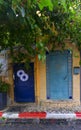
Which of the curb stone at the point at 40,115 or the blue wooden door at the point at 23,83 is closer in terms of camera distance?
the curb stone at the point at 40,115

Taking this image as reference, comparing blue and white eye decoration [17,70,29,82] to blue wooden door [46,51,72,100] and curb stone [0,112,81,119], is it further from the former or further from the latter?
curb stone [0,112,81,119]

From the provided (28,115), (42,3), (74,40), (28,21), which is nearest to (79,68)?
(74,40)

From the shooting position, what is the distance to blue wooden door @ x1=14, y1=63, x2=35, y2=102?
37.7 feet

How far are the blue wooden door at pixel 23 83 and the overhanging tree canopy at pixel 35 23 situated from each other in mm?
1039

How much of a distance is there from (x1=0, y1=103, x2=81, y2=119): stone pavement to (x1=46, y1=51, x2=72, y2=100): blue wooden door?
0.80m

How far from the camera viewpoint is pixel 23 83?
1152cm

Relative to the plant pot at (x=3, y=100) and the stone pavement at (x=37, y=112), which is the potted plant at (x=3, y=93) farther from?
the stone pavement at (x=37, y=112)

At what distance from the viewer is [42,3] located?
8.94 ft

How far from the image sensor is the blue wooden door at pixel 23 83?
11484mm

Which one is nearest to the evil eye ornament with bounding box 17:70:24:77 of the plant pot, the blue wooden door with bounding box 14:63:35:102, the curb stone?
the blue wooden door with bounding box 14:63:35:102

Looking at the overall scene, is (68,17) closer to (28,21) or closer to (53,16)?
(53,16)

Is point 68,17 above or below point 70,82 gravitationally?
above

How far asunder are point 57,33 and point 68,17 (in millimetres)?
949

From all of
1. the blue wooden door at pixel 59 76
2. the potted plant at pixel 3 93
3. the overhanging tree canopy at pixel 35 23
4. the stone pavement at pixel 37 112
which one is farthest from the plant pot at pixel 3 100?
the blue wooden door at pixel 59 76
